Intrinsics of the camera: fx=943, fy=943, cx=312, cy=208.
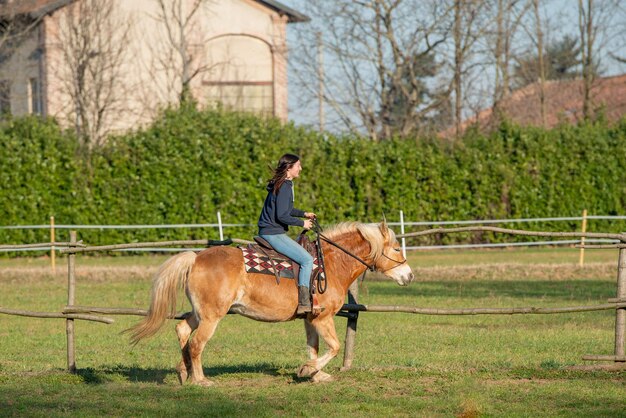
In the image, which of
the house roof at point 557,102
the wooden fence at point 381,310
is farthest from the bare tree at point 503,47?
the wooden fence at point 381,310

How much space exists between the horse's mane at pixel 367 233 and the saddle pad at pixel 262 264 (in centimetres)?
77

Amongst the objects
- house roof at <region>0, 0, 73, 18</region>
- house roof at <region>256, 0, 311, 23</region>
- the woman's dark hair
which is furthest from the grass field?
house roof at <region>256, 0, 311, 23</region>

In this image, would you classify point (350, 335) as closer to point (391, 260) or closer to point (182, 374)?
point (391, 260)

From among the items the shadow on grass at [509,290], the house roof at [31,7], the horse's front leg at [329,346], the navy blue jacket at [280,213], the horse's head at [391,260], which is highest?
the house roof at [31,7]

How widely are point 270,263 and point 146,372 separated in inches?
92.1

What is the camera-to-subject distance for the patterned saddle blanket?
398 inches

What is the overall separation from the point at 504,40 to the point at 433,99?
4041 mm

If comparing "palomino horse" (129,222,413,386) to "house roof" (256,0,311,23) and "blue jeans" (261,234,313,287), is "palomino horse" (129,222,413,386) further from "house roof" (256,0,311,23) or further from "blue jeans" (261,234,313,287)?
"house roof" (256,0,311,23)

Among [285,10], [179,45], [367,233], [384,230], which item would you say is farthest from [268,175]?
[367,233]

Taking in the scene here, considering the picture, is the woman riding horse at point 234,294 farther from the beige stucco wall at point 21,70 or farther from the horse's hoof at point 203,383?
the beige stucco wall at point 21,70

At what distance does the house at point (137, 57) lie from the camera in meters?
36.8

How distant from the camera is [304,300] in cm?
1018

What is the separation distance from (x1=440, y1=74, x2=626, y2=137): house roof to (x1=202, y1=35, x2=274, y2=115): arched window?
346 inches

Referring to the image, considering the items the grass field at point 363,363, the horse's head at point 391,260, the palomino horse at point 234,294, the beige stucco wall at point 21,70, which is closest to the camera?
the grass field at point 363,363
